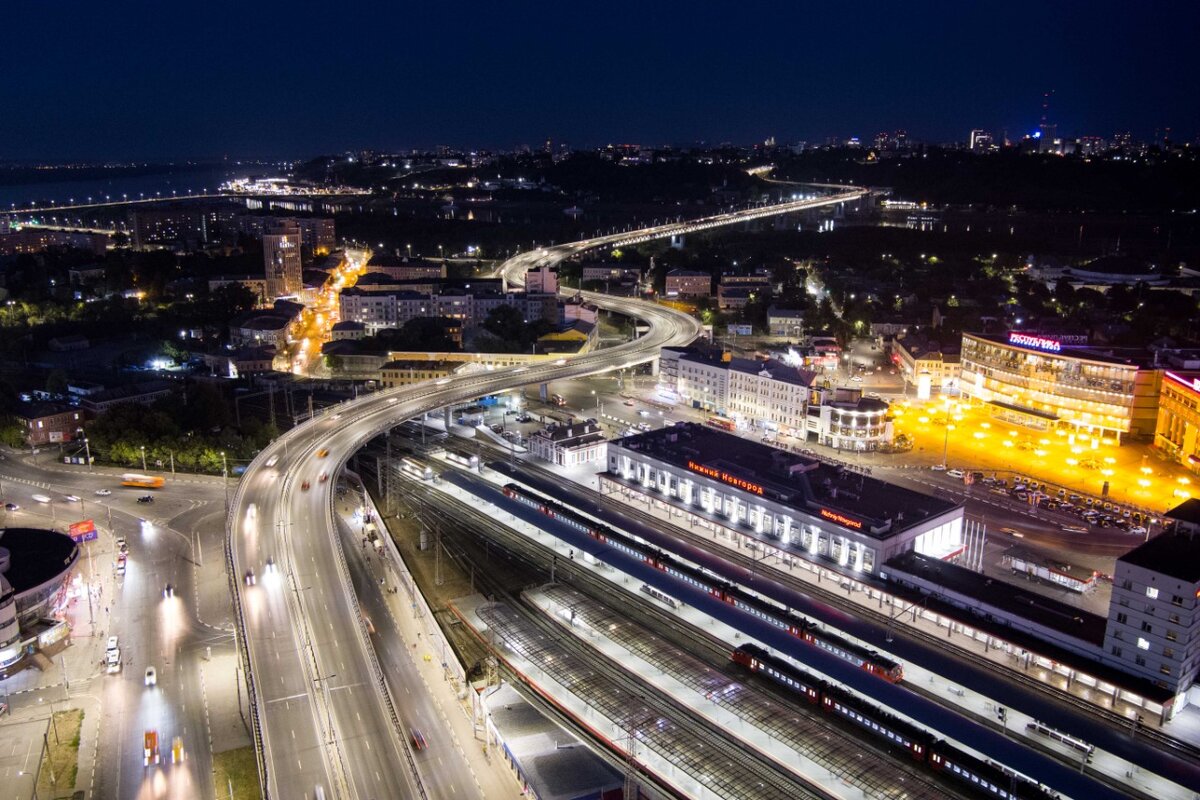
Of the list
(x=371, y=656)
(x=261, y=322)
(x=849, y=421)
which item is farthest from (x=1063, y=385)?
(x=261, y=322)

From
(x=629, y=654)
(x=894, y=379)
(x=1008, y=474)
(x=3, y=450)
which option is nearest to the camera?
(x=629, y=654)

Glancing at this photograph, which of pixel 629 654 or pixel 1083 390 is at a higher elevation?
pixel 1083 390

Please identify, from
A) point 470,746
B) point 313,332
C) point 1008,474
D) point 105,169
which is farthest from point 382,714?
point 105,169

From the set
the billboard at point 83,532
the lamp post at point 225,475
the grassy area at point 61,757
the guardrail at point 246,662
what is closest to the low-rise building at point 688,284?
the lamp post at point 225,475

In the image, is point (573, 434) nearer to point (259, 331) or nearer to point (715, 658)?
point (715, 658)

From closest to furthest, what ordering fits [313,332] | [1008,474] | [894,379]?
[1008,474]
[894,379]
[313,332]

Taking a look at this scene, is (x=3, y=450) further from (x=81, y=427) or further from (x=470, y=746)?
(x=470, y=746)

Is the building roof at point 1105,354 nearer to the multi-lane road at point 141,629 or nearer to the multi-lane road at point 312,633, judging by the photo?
the multi-lane road at point 312,633

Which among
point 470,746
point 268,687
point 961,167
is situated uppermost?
point 961,167

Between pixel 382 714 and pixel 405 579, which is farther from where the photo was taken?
pixel 405 579
